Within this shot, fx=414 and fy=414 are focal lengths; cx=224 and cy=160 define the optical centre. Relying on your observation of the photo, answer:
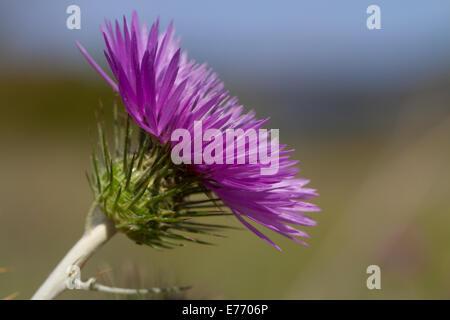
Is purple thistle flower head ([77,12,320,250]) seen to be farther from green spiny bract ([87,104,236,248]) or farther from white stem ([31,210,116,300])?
white stem ([31,210,116,300])

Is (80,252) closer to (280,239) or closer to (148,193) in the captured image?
(148,193)

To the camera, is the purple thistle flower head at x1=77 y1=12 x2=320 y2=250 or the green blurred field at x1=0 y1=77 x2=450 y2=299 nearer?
the purple thistle flower head at x1=77 y1=12 x2=320 y2=250

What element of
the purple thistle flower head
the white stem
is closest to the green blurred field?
the purple thistle flower head

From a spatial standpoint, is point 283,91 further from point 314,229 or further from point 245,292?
point 245,292

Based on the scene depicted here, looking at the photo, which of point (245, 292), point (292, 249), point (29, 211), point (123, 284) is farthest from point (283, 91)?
point (123, 284)

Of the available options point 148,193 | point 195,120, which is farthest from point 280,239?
point 195,120

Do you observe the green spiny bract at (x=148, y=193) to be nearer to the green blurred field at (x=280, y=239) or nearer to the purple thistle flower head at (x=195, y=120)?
the purple thistle flower head at (x=195, y=120)
